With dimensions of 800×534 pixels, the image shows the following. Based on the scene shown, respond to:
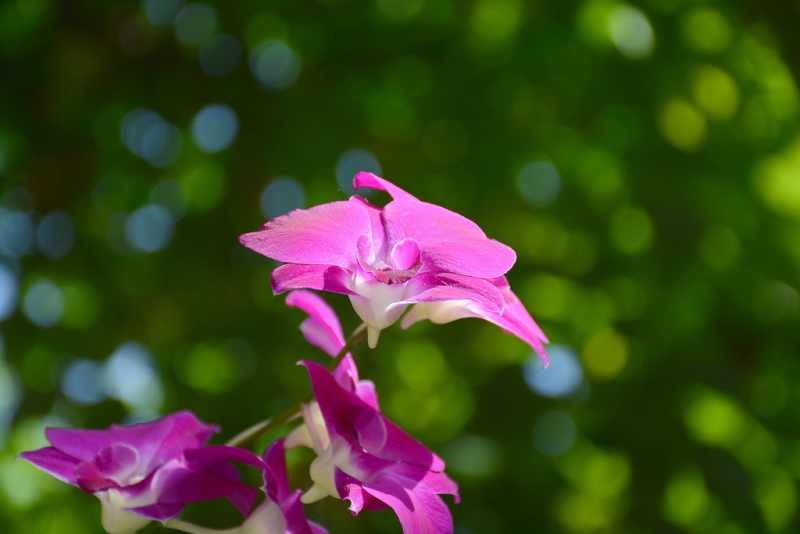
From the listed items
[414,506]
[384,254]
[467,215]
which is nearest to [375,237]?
[384,254]

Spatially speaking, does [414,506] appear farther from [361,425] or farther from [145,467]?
[145,467]

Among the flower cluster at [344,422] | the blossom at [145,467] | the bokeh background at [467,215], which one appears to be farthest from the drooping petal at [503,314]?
the bokeh background at [467,215]

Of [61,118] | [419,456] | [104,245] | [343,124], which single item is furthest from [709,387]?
[61,118]

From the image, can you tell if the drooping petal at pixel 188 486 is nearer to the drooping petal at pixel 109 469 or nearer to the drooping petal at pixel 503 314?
the drooping petal at pixel 109 469

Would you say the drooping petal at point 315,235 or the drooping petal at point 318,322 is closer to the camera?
the drooping petal at point 315,235

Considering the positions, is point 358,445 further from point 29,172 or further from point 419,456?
point 29,172
